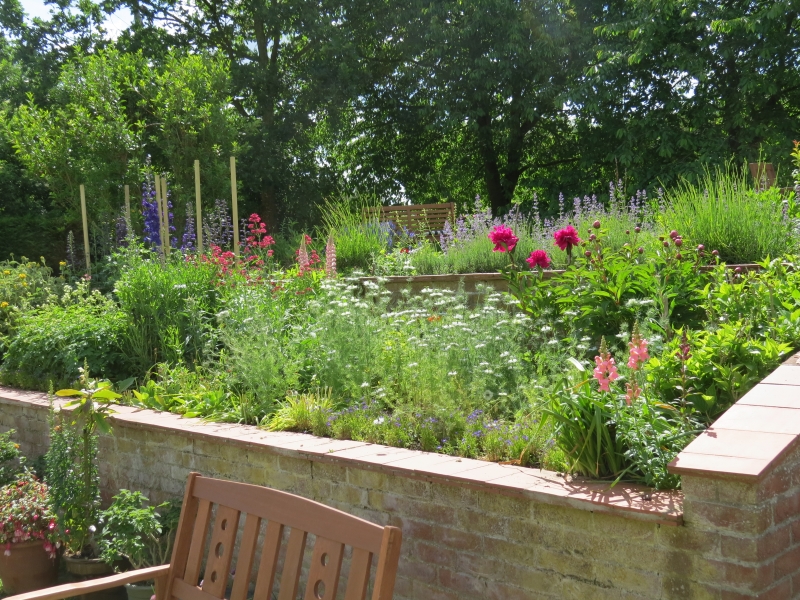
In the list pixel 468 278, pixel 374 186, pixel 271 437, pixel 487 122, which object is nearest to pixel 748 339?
pixel 271 437

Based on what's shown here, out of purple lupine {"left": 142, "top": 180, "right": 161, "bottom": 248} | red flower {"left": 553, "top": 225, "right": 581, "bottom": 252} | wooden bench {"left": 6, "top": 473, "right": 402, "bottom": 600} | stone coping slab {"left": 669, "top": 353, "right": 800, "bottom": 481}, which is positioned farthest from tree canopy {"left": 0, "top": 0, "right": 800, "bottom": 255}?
stone coping slab {"left": 669, "top": 353, "right": 800, "bottom": 481}

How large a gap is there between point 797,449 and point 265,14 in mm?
16616

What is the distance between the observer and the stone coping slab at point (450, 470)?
8.55ft

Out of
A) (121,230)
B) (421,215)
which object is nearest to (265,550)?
(121,230)

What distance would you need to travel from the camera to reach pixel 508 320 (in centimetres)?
462

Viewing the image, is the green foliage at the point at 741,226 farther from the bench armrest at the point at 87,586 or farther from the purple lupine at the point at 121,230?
the purple lupine at the point at 121,230

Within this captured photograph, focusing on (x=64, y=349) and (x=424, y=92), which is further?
(x=424, y=92)

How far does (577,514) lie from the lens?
272 centimetres

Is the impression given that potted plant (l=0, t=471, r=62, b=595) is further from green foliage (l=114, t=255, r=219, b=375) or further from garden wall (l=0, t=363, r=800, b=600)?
green foliage (l=114, t=255, r=219, b=375)

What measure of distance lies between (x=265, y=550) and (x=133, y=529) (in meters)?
1.83

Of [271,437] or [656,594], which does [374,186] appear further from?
[656,594]

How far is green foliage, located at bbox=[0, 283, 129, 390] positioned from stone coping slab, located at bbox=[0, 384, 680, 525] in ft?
5.06

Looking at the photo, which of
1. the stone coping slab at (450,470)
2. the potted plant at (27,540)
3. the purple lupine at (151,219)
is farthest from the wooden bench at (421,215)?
the potted plant at (27,540)

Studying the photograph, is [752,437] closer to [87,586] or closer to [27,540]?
[87,586]
